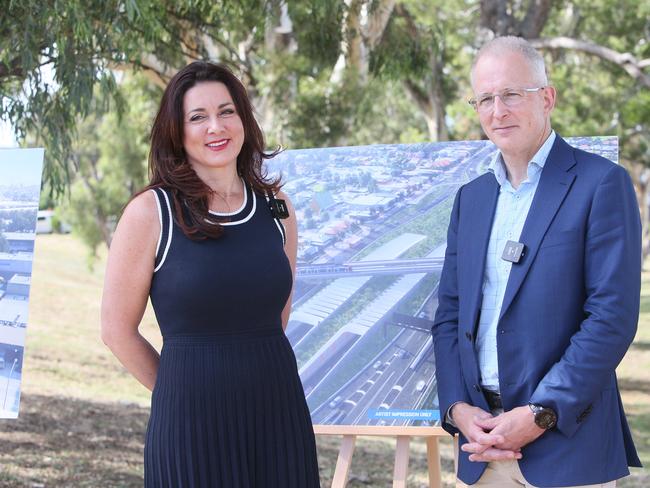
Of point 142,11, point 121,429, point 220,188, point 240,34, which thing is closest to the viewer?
point 220,188

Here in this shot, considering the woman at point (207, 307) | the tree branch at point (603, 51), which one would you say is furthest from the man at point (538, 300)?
the tree branch at point (603, 51)

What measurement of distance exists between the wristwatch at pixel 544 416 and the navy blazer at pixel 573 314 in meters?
0.02

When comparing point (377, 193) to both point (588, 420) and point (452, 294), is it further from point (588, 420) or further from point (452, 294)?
point (588, 420)

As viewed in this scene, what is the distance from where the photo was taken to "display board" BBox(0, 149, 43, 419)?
3.50m

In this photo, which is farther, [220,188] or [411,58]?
[411,58]

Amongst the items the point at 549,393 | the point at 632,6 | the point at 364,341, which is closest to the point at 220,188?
the point at 549,393

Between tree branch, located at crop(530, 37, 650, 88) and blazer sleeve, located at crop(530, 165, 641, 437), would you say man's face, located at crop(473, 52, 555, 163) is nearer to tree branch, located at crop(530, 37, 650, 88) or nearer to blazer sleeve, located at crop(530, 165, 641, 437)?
blazer sleeve, located at crop(530, 165, 641, 437)

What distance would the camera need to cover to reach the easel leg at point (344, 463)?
3.93 metres

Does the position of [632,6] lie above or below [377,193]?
above

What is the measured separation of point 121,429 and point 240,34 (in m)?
4.60

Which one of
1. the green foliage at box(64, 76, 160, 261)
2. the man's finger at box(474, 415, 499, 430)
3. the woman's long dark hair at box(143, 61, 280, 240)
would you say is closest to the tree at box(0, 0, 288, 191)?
the woman's long dark hair at box(143, 61, 280, 240)

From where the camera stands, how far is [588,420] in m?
2.71

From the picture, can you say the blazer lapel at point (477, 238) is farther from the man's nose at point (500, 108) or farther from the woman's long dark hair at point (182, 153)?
the woman's long dark hair at point (182, 153)

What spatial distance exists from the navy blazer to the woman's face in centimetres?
83
